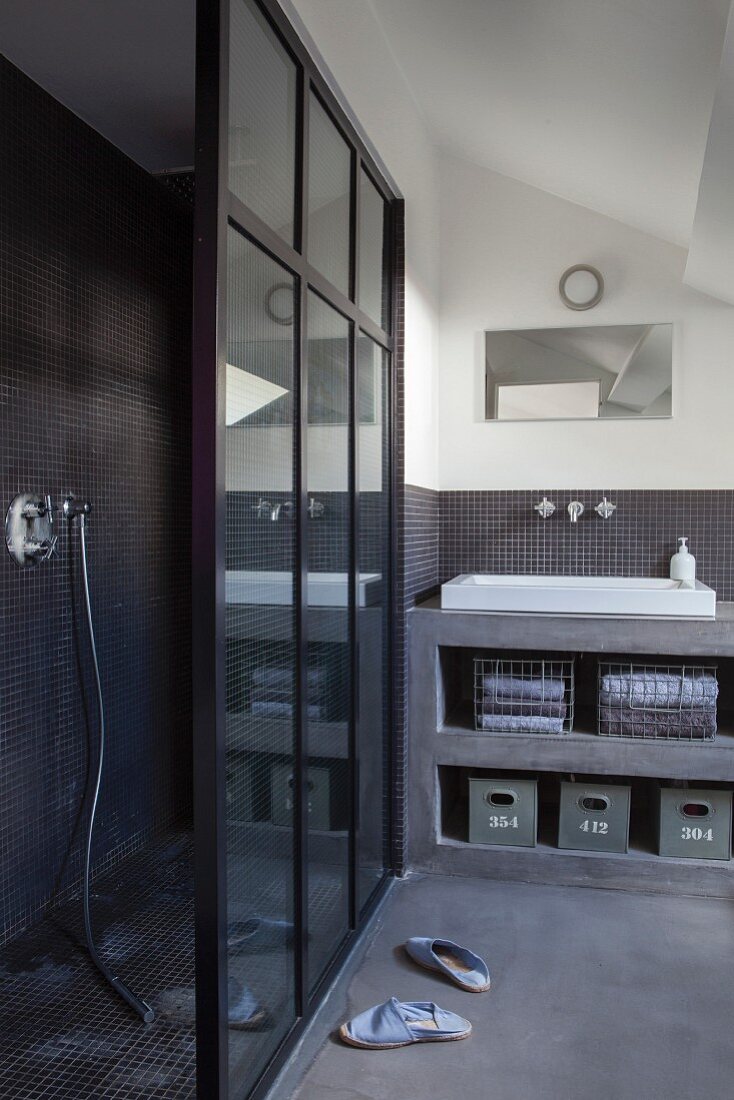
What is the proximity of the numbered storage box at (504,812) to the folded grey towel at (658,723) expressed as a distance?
1.16 ft

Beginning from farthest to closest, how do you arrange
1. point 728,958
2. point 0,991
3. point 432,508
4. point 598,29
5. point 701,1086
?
point 432,508 → point 728,958 → point 0,991 → point 598,29 → point 701,1086

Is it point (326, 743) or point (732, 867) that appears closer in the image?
point (326, 743)

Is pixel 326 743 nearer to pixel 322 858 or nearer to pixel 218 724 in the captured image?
pixel 322 858

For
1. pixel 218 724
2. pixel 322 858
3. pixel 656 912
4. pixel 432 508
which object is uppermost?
pixel 432 508

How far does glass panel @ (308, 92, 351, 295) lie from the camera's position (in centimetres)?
238

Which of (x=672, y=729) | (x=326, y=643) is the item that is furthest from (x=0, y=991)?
(x=672, y=729)

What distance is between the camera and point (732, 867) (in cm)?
310

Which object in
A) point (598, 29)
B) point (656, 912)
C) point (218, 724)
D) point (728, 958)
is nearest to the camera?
point (218, 724)

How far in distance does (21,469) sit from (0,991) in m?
1.50

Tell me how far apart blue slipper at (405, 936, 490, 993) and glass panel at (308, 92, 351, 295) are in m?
1.95

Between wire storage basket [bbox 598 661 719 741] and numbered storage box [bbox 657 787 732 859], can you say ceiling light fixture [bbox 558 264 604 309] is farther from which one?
numbered storage box [bbox 657 787 732 859]

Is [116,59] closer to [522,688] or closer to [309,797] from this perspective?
[309,797]

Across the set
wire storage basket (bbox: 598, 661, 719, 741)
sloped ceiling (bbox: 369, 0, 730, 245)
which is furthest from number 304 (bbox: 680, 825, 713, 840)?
sloped ceiling (bbox: 369, 0, 730, 245)

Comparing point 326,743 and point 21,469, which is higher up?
point 21,469
